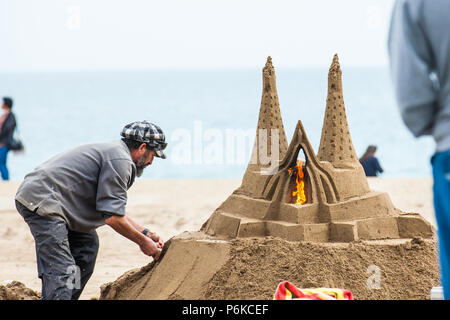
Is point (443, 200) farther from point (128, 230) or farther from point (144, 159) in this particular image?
point (144, 159)

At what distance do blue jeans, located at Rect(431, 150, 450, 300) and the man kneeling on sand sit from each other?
203 cm

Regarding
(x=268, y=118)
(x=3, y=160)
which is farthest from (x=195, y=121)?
(x=268, y=118)

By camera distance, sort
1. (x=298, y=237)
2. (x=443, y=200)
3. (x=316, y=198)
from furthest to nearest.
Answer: (x=316, y=198) < (x=298, y=237) < (x=443, y=200)

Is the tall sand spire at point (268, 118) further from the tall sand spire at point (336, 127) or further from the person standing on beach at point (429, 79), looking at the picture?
the person standing on beach at point (429, 79)

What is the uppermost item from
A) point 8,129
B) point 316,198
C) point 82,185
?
point 8,129

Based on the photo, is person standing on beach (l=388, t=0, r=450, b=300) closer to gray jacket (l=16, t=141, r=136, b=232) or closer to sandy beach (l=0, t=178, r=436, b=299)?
gray jacket (l=16, t=141, r=136, b=232)

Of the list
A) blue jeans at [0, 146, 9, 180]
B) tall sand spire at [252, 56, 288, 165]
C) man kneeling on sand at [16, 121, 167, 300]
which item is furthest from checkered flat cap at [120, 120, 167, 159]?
blue jeans at [0, 146, 9, 180]

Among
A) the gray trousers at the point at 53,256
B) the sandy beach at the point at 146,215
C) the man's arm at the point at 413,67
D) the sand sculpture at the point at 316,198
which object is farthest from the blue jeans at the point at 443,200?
the sandy beach at the point at 146,215

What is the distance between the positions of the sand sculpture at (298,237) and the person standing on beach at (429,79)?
5.97 ft

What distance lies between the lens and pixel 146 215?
909 centimetres

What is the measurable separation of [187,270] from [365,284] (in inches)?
45.2

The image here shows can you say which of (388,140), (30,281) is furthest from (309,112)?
(30,281)

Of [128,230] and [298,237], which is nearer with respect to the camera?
[128,230]

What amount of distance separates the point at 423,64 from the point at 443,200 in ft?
1.69
